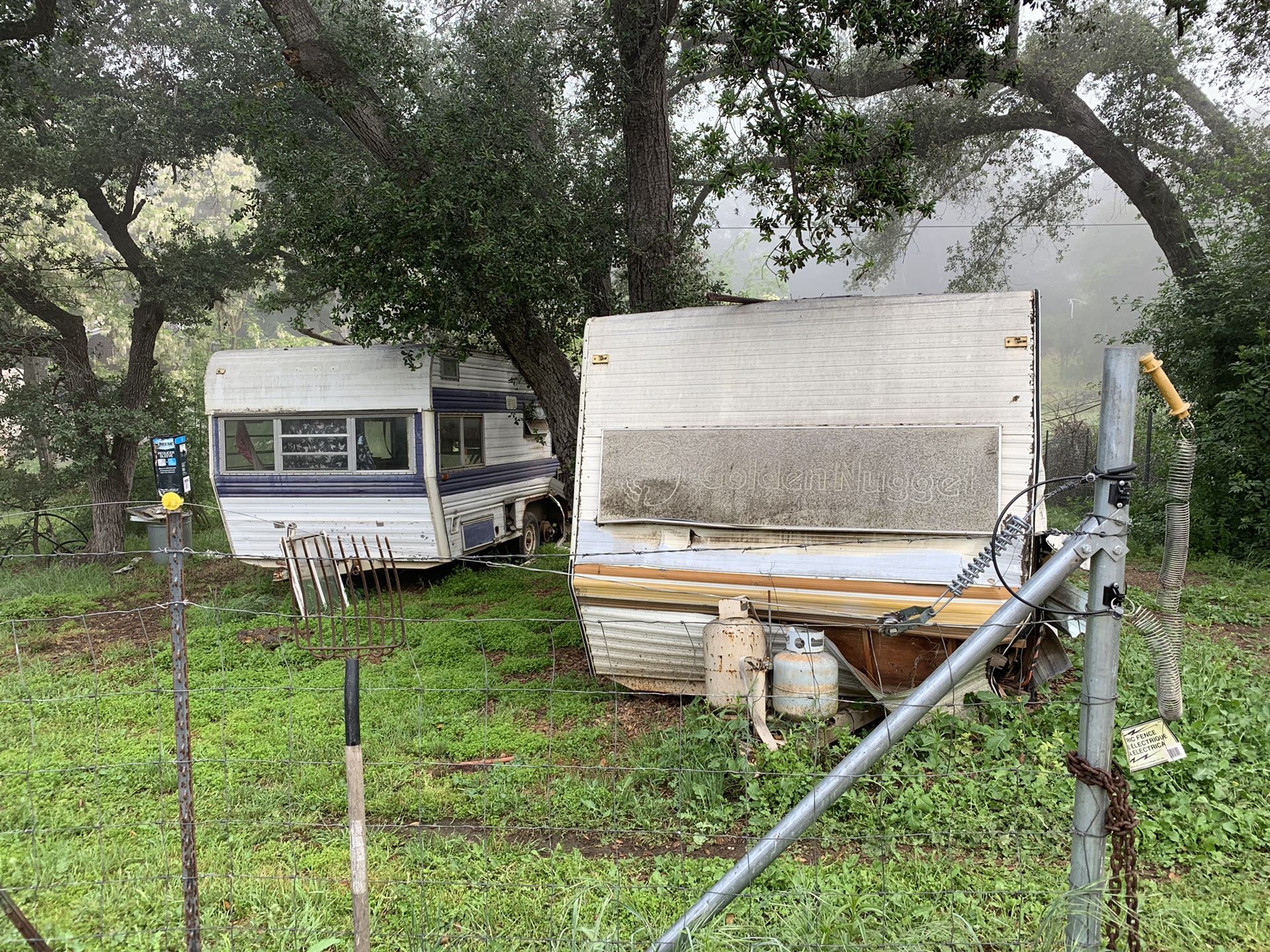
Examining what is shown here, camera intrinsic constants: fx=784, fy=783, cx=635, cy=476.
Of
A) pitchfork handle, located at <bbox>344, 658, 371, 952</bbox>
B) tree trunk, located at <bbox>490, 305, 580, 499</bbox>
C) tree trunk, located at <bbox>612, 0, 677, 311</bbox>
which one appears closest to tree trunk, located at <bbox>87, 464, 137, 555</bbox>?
tree trunk, located at <bbox>490, 305, 580, 499</bbox>

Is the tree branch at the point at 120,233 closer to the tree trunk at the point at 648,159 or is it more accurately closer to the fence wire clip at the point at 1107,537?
the tree trunk at the point at 648,159

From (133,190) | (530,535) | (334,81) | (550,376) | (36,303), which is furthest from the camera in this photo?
(133,190)

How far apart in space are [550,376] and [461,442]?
60.7 inches

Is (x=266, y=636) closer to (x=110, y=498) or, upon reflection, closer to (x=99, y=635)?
(x=99, y=635)

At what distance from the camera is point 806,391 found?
17.7 ft

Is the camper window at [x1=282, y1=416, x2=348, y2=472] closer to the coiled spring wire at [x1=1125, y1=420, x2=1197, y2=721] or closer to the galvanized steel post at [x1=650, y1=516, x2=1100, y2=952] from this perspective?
the galvanized steel post at [x1=650, y1=516, x2=1100, y2=952]

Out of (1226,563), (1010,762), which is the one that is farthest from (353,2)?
(1226,563)

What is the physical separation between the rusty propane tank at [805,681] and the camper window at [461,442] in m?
5.52

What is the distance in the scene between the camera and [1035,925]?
2984 millimetres

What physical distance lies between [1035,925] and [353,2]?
36.2ft

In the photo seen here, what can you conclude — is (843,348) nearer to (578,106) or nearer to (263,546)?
(578,106)

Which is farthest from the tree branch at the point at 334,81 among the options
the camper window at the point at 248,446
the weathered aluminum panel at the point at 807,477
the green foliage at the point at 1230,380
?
the green foliage at the point at 1230,380

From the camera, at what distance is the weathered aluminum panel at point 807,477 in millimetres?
4836

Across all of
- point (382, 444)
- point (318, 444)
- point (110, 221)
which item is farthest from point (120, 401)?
point (382, 444)
